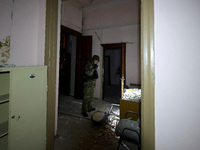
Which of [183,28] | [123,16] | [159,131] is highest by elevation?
[123,16]

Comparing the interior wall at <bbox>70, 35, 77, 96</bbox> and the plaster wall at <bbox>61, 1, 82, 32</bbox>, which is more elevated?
the plaster wall at <bbox>61, 1, 82, 32</bbox>

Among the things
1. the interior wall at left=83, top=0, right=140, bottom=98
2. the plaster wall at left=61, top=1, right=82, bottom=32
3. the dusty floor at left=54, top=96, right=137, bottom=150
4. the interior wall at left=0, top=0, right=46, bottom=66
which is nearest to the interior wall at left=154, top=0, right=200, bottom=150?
the dusty floor at left=54, top=96, right=137, bottom=150

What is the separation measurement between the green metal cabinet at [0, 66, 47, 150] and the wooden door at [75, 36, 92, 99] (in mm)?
3195

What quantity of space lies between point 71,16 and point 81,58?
1.66 metres

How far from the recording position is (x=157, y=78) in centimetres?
96

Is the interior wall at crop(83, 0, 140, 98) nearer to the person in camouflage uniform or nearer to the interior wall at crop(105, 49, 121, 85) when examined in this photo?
the person in camouflage uniform

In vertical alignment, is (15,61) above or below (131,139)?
above

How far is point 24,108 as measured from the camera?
1448 millimetres

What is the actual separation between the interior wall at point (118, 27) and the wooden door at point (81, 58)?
277 millimetres

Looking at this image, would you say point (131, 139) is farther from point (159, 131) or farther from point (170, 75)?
point (170, 75)

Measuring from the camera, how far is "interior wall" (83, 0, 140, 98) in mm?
4387

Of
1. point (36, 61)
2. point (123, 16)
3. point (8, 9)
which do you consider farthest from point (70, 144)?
point (123, 16)

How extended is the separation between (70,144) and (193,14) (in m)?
2.39

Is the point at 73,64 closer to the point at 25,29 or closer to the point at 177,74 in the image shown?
the point at 25,29
